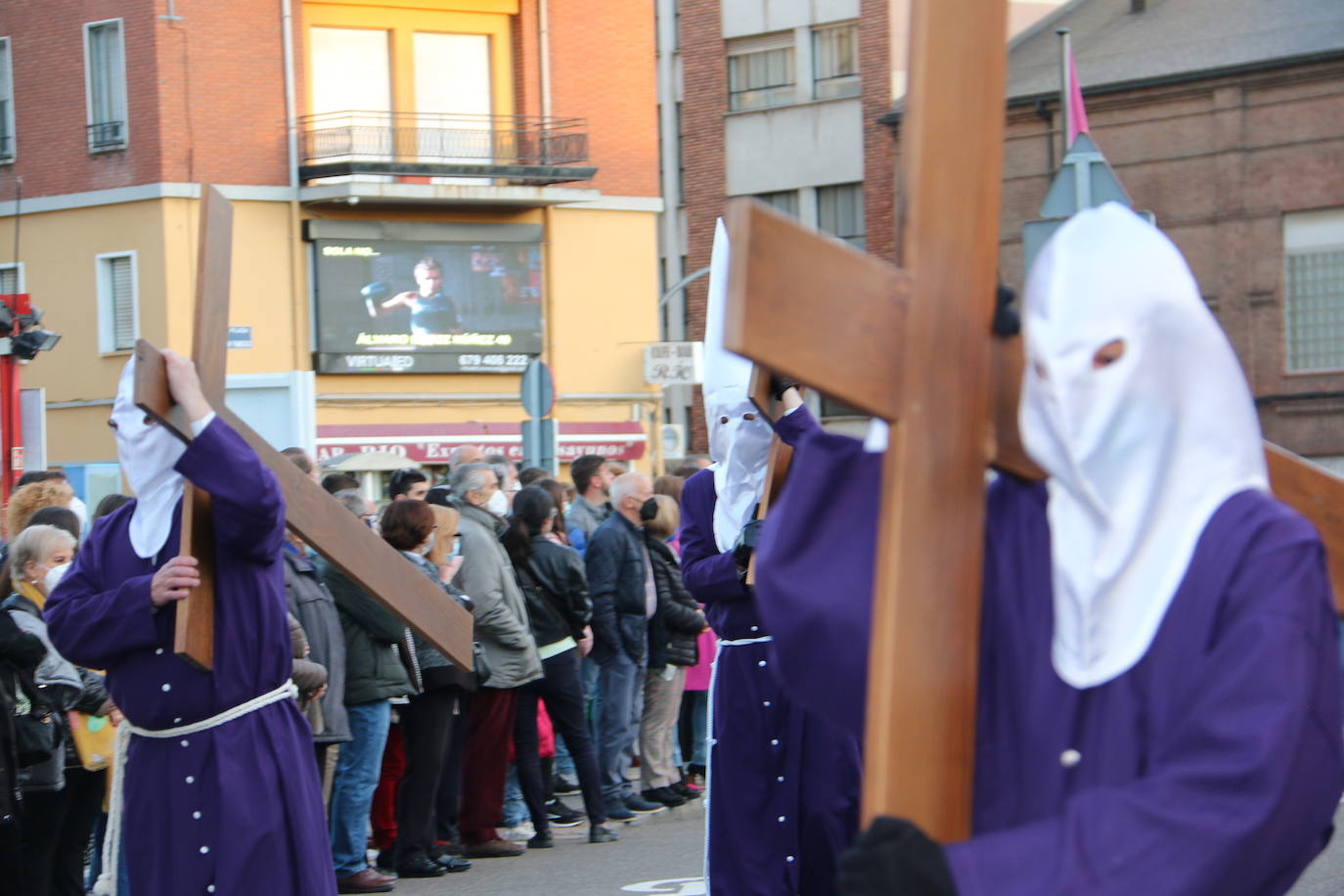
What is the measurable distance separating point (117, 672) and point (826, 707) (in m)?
2.80

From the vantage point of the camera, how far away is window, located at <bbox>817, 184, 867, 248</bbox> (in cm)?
3641

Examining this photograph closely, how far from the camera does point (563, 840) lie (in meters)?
10.4

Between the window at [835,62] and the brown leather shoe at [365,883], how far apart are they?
29449 mm

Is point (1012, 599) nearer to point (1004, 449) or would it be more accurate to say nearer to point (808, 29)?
point (1004, 449)

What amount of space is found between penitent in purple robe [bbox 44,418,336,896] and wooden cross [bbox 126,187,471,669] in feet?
0.49

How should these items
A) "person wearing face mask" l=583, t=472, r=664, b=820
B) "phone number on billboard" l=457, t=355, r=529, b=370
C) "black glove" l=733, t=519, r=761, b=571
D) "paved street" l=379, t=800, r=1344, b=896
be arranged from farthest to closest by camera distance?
"phone number on billboard" l=457, t=355, r=529, b=370, "person wearing face mask" l=583, t=472, r=664, b=820, "paved street" l=379, t=800, r=1344, b=896, "black glove" l=733, t=519, r=761, b=571

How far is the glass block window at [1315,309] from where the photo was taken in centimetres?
2523

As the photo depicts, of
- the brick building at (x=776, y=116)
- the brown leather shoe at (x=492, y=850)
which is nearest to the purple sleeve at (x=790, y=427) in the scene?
the brown leather shoe at (x=492, y=850)

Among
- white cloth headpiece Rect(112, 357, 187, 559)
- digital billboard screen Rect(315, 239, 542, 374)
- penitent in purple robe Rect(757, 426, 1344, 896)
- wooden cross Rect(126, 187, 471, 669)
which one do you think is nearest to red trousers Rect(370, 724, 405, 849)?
wooden cross Rect(126, 187, 471, 669)

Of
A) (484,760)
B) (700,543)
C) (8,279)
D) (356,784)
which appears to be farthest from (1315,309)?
(700,543)

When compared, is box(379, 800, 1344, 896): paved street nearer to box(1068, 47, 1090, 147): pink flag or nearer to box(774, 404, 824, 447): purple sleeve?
box(774, 404, 824, 447): purple sleeve

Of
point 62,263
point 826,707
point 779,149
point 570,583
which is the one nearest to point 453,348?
point 62,263

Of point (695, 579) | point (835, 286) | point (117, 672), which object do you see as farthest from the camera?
point (695, 579)

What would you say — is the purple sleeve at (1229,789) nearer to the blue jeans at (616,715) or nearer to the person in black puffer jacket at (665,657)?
the person in black puffer jacket at (665,657)
